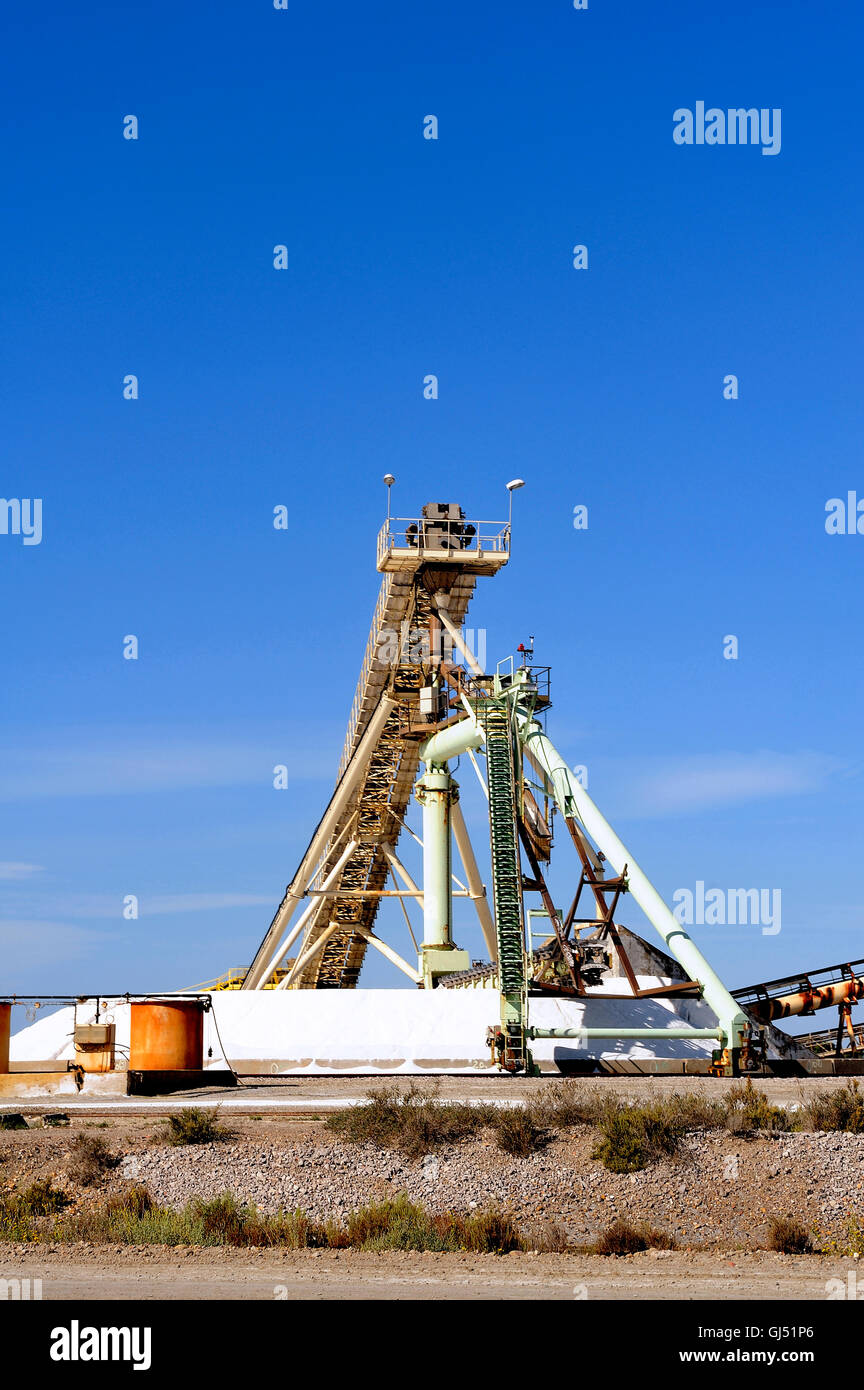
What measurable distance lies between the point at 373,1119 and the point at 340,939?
28.4m

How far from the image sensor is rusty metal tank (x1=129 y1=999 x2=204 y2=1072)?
89.8 feet

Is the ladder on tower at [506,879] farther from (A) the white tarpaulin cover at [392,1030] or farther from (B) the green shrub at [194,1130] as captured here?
(B) the green shrub at [194,1130]

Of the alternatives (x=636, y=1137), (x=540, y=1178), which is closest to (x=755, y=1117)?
(x=636, y=1137)

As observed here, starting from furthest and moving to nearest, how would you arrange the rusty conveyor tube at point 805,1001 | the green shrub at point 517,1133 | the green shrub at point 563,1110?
the rusty conveyor tube at point 805,1001, the green shrub at point 563,1110, the green shrub at point 517,1133

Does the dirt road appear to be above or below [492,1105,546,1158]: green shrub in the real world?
below

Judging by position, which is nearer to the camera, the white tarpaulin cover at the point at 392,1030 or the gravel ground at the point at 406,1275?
the gravel ground at the point at 406,1275

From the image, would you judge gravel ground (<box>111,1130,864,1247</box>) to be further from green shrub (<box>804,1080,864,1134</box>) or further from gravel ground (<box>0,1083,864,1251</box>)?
green shrub (<box>804,1080,864,1134</box>)

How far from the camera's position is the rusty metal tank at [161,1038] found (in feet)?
89.8

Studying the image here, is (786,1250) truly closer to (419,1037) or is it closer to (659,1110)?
(659,1110)

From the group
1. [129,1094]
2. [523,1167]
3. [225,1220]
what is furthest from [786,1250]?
[129,1094]

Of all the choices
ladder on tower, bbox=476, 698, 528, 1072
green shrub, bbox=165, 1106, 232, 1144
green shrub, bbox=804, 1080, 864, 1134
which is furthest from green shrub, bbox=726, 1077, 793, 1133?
ladder on tower, bbox=476, 698, 528, 1072

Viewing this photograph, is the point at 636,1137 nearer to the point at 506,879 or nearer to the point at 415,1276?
the point at 415,1276

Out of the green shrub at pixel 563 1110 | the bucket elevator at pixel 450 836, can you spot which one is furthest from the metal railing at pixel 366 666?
the green shrub at pixel 563 1110

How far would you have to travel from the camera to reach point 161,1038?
90.0ft
